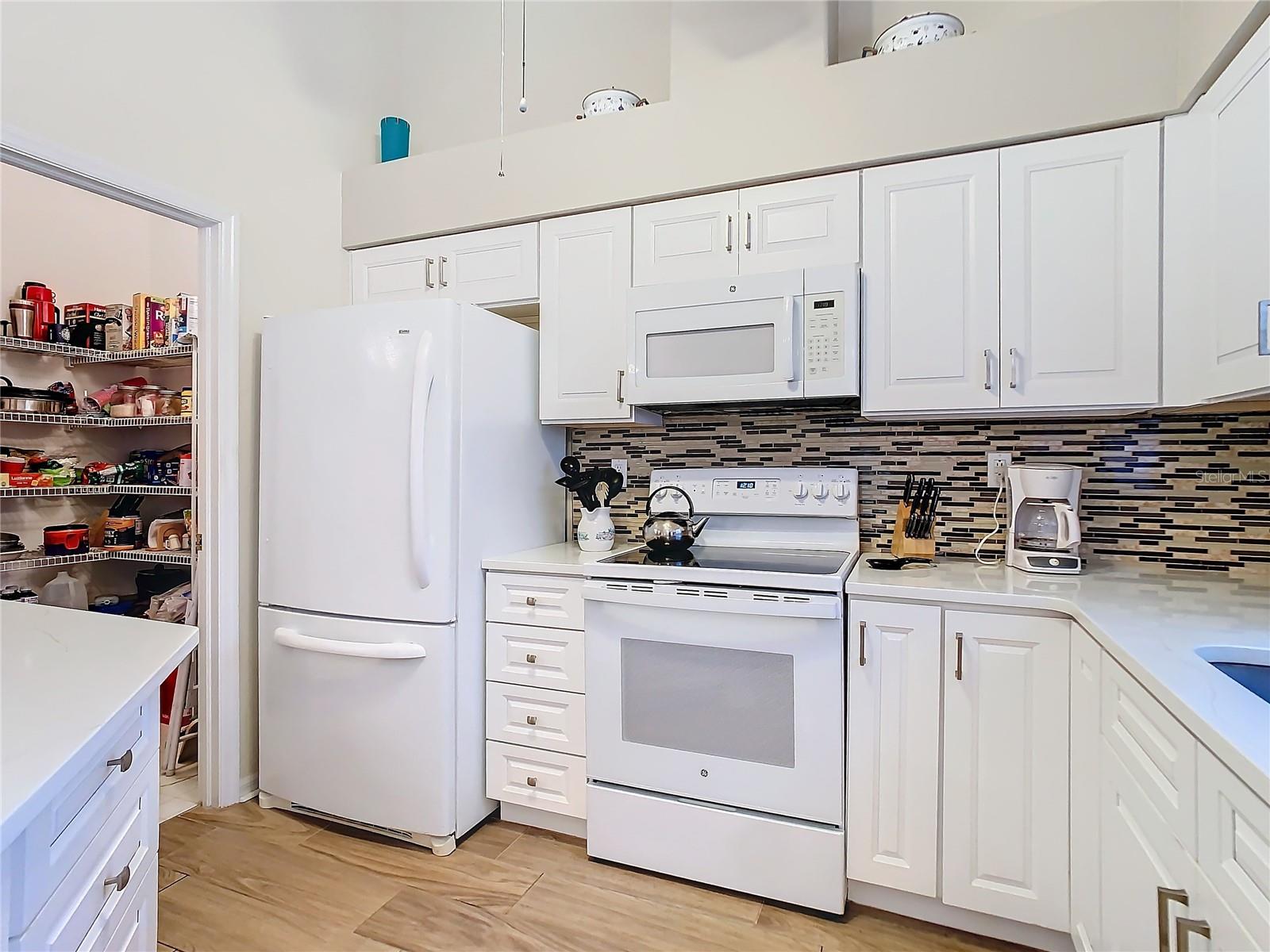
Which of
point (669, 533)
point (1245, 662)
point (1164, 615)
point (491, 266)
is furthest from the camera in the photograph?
point (491, 266)

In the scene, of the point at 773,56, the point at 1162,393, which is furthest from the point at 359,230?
→ the point at 1162,393

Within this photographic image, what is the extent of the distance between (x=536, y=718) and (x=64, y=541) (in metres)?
2.65

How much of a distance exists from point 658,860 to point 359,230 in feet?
8.12

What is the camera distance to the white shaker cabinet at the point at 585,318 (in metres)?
2.37

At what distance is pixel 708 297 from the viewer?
217 cm

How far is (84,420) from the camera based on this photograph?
3.27 m

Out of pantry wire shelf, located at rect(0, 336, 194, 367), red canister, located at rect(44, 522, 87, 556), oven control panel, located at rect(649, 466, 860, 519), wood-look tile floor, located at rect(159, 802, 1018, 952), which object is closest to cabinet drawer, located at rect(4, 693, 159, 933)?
wood-look tile floor, located at rect(159, 802, 1018, 952)

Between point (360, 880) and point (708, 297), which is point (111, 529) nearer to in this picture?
point (360, 880)

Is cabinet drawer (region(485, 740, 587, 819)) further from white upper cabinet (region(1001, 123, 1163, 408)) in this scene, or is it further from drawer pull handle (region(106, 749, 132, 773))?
white upper cabinet (region(1001, 123, 1163, 408))

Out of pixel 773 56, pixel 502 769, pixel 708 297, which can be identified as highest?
pixel 773 56

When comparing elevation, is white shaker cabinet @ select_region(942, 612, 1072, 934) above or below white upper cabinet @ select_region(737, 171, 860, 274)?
Result: below

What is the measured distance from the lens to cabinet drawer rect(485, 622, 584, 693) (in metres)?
2.13

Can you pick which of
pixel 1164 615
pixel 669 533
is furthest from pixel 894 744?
pixel 669 533

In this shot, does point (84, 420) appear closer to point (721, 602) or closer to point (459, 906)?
point (459, 906)
